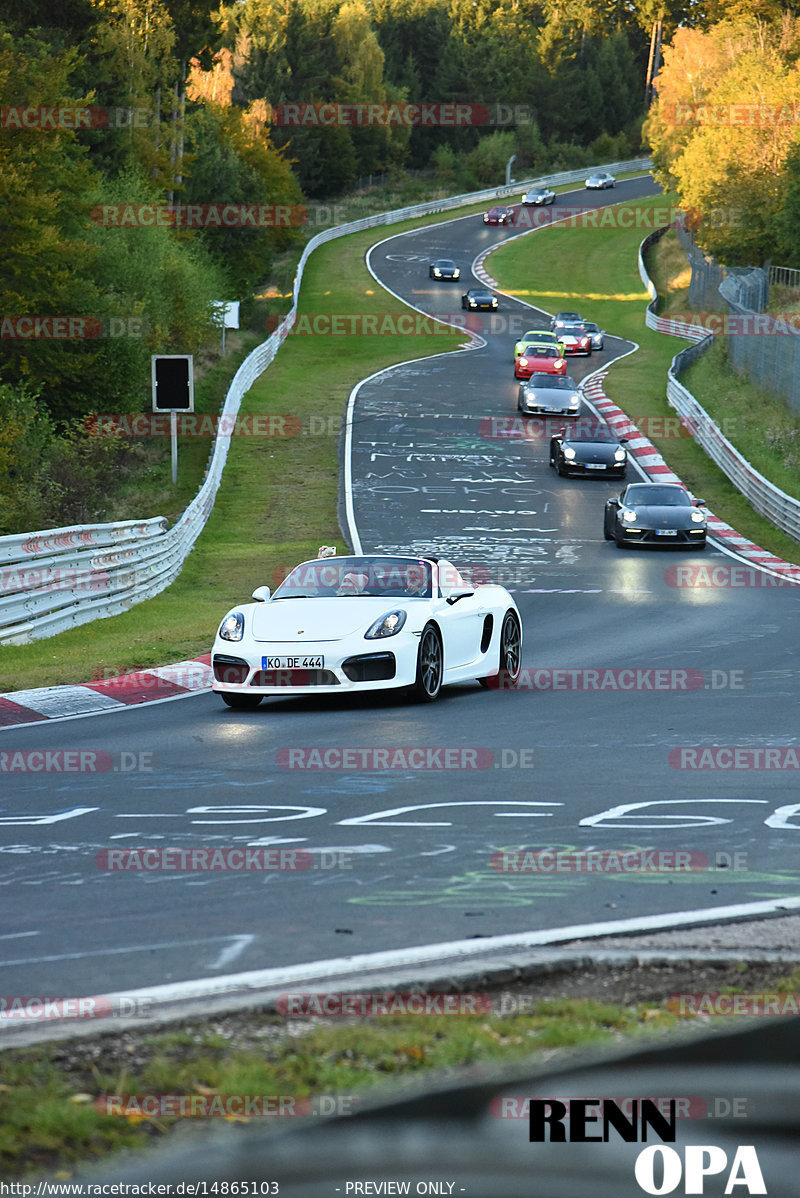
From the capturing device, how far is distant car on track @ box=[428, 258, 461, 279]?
8588 cm

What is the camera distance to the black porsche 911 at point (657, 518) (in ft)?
96.9

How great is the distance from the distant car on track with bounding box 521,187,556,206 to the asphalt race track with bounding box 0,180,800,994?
98.4 m

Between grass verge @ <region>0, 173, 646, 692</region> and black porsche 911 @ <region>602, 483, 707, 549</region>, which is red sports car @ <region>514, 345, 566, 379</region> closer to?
grass verge @ <region>0, 173, 646, 692</region>

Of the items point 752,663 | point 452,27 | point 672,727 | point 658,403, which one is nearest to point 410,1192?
point 672,727

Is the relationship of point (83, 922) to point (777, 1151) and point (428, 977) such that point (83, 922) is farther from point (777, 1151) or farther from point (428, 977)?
point (777, 1151)

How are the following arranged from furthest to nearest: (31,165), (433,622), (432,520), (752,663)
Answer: (31,165)
(432,520)
(752,663)
(433,622)

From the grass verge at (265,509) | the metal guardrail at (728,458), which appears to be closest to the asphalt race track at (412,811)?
the grass verge at (265,509)

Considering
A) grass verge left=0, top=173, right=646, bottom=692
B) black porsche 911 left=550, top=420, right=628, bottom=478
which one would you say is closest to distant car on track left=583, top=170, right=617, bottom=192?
grass verge left=0, top=173, right=646, bottom=692

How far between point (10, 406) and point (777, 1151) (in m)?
33.3

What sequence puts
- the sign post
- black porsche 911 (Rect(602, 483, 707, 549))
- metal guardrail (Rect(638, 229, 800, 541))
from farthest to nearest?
metal guardrail (Rect(638, 229, 800, 541)), the sign post, black porsche 911 (Rect(602, 483, 707, 549))

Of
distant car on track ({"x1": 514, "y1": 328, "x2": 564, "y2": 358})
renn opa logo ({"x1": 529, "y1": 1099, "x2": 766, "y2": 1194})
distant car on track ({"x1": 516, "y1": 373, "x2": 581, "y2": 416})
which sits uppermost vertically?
distant car on track ({"x1": 514, "y1": 328, "x2": 564, "y2": 358})

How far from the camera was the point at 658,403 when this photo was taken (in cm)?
5128

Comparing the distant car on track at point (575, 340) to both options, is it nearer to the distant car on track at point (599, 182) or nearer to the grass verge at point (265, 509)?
the grass verge at point (265, 509)

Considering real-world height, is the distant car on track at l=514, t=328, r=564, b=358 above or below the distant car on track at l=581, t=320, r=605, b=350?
below
